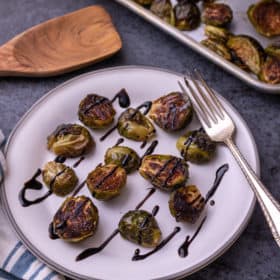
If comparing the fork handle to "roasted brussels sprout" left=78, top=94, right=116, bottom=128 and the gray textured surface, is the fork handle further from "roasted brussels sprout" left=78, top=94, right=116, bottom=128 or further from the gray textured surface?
"roasted brussels sprout" left=78, top=94, right=116, bottom=128

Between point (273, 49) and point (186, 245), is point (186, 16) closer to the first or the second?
point (273, 49)

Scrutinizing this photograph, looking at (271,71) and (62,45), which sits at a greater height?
(62,45)

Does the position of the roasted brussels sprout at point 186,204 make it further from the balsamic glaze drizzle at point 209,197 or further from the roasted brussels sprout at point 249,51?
the roasted brussels sprout at point 249,51

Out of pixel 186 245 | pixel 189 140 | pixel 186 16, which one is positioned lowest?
pixel 186 245

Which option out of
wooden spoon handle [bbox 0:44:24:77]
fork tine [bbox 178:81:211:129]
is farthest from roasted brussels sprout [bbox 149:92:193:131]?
wooden spoon handle [bbox 0:44:24:77]

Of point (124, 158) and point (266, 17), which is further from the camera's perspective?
point (266, 17)

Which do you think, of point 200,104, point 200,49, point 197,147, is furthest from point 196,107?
point 200,49

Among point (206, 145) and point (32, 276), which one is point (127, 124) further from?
point (32, 276)
